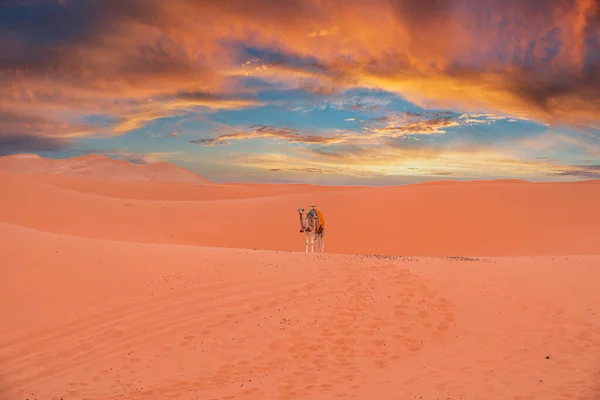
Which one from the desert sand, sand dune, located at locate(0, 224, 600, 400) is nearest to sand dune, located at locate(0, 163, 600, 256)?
the desert sand

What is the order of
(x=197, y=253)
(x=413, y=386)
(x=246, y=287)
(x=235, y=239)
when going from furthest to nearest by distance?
(x=235, y=239)
(x=197, y=253)
(x=246, y=287)
(x=413, y=386)

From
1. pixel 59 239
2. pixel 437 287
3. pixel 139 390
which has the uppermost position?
pixel 59 239

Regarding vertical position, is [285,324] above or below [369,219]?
below

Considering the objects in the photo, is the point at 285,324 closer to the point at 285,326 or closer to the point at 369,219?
the point at 285,326

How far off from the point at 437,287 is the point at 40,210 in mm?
29621

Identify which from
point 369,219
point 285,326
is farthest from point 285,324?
point 369,219

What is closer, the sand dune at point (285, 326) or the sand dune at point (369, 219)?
the sand dune at point (285, 326)

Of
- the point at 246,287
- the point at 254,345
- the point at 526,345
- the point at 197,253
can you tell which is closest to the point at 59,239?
the point at 197,253

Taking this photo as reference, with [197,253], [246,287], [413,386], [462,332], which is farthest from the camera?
[197,253]

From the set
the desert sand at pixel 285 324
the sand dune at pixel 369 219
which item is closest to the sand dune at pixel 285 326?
the desert sand at pixel 285 324

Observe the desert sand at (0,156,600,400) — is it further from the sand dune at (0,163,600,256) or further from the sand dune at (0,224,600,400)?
the sand dune at (0,163,600,256)

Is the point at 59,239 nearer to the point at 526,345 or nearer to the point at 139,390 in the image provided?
the point at 139,390

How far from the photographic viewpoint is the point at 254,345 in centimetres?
1026

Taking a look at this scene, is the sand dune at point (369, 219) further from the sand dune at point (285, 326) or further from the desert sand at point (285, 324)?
the sand dune at point (285, 326)
